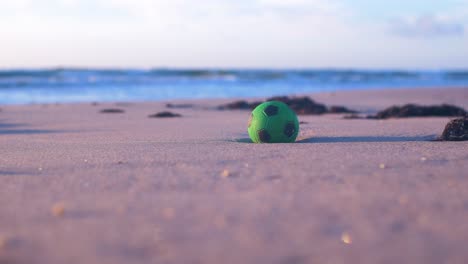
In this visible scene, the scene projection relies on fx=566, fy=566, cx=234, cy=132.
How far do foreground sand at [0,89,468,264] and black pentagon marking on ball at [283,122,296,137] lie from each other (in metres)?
0.30

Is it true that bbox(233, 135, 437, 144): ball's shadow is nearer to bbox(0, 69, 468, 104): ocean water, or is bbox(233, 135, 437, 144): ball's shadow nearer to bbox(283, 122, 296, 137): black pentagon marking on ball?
bbox(283, 122, 296, 137): black pentagon marking on ball

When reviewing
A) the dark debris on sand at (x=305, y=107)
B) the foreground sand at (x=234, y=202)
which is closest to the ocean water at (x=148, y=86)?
the dark debris on sand at (x=305, y=107)

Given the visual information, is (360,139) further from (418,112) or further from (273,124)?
(418,112)

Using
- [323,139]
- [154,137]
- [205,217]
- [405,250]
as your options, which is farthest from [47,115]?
[405,250]

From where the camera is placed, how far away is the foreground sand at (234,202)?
9.52 feet

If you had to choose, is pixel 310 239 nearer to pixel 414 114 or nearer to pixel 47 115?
pixel 414 114

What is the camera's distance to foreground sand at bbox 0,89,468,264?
2.90m

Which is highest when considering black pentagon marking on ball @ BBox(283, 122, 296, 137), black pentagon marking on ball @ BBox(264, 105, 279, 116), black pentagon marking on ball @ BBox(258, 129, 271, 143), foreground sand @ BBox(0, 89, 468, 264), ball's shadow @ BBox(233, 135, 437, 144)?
black pentagon marking on ball @ BBox(264, 105, 279, 116)

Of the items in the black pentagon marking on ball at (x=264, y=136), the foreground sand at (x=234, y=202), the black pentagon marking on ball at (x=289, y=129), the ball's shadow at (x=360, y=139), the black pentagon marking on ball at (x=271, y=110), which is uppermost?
the black pentagon marking on ball at (x=271, y=110)

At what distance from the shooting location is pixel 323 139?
23.1 feet

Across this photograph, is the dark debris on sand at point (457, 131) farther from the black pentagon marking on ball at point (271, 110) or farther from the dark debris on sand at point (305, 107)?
the dark debris on sand at point (305, 107)

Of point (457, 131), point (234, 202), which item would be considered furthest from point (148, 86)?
point (234, 202)

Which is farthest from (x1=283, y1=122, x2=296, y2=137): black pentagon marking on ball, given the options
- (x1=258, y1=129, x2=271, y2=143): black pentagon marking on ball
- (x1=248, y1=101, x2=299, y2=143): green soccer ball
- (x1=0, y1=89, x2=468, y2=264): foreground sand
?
(x1=0, y1=89, x2=468, y2=264): foreground sand

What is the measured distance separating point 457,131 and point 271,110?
7.38 feet
